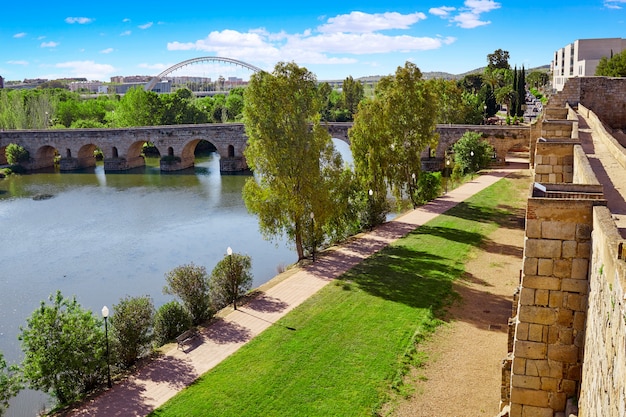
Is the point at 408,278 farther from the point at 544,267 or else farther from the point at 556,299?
the point at 544,267

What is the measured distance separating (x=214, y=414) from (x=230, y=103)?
76.8 meters

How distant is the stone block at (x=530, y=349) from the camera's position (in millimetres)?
7321

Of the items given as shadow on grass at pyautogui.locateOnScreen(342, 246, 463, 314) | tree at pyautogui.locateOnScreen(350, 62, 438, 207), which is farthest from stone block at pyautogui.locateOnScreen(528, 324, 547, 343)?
tree at pyautogui.locateOnScreen(350, 62, 438, 207)

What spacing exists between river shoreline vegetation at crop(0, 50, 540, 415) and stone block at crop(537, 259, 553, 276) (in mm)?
5193

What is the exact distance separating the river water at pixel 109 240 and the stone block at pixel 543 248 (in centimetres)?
1309


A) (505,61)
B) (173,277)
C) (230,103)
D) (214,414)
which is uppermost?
(505,61)

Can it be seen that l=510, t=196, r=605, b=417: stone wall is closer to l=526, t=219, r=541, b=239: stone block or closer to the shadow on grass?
l=526, t=219, r=541, b=239: stone block

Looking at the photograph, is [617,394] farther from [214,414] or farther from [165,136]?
[165,136]

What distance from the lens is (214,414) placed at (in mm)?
10938

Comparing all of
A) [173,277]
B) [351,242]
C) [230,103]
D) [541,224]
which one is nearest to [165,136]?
[230,103]

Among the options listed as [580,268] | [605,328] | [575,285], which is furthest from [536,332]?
[605,328]

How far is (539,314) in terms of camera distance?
283 inches

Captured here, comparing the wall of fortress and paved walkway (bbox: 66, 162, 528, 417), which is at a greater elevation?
the wall of fortress

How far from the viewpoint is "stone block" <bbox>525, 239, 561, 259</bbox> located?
6.97m
